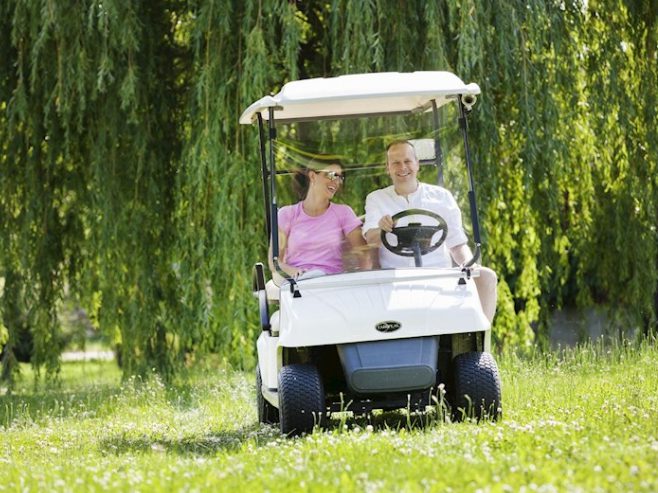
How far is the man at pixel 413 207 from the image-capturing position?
6.09m

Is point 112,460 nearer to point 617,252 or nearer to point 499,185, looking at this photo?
point 499,185

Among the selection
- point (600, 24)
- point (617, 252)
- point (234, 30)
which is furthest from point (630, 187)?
point (234, 30)

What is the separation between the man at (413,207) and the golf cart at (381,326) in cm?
6

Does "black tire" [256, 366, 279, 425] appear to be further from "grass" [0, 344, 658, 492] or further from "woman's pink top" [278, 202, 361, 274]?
"woman's pink top" [278, 202, 361, 274]

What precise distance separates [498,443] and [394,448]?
1.33 ft

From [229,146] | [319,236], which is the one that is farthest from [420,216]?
[229,146]

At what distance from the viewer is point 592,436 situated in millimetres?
4848

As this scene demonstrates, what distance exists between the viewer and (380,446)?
4930 mm

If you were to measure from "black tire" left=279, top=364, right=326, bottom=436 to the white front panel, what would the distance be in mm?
188

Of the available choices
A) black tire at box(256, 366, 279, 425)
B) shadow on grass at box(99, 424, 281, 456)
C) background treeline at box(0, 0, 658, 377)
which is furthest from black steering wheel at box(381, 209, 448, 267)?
background treeline at box(0, 0, 658, 377)

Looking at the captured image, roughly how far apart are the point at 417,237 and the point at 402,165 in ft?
1.41

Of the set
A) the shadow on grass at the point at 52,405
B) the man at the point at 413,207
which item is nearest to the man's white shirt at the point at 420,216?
the man at the point at 413,207

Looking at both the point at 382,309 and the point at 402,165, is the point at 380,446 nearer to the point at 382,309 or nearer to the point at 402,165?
the point at 382,309

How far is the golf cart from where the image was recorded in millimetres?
5582
